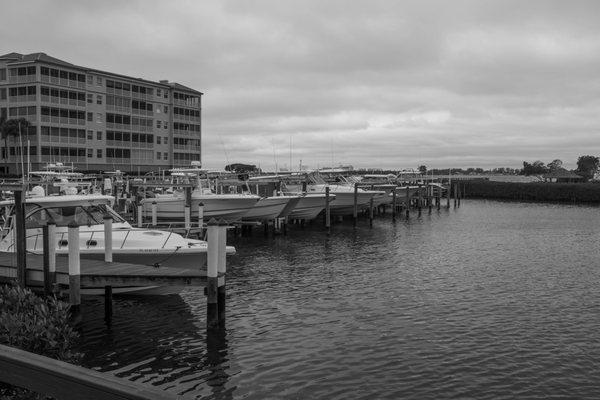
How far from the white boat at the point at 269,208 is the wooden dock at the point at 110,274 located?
20.5 m

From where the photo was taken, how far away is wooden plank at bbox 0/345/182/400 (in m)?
3.15

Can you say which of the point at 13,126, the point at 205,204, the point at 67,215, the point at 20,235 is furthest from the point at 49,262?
the point at 13,126

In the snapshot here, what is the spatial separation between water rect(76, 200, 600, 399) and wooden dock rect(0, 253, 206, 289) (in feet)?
4.60

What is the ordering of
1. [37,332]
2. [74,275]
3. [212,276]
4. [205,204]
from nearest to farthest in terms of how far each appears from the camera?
[37,332] < [212,276] < [74,275] < [205,204]

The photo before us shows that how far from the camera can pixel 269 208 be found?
122 ft

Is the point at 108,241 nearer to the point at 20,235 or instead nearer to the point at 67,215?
the point at 67,215

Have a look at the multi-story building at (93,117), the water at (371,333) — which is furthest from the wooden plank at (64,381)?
the multi-story building at (93,117)

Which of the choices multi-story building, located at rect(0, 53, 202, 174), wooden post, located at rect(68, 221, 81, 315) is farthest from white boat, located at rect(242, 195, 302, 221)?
multi-story building, located at rect(0, 53, 202, 174)

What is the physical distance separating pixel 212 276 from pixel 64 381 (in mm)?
9926

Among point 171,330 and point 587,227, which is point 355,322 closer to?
point 171,330

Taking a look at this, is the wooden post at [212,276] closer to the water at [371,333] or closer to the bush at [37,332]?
the water at [371,333]

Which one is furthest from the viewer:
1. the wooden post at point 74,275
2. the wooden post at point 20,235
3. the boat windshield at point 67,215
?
the boat windshield at point 67,215

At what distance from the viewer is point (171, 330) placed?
14.4 meters

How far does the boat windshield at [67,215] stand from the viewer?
18141 mm
